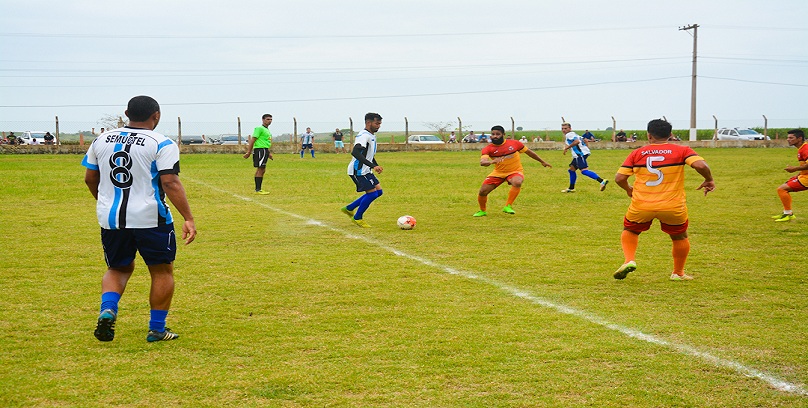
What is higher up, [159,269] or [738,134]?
[738,134]

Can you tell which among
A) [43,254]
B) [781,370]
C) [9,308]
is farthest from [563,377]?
[43,254]

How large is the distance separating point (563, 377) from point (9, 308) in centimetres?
462

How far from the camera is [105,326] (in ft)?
17.1

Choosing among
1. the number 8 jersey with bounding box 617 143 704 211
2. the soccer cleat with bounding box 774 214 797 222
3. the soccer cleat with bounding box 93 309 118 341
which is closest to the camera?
the soccer cleat with bounding box 93 309 118 341

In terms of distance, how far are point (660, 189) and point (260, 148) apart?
1257 cm

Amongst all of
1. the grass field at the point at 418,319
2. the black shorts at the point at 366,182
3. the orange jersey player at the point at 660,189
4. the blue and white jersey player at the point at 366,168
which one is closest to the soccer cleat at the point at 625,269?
the orange jersey player at the point at 660,189

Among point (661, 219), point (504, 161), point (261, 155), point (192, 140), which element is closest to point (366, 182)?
point (504, 161)

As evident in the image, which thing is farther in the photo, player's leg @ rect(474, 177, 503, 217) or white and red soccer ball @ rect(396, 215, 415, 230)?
player's leg @ rect(474, 177, 503, 217)

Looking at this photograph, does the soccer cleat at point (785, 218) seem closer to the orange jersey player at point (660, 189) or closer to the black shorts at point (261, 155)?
the orange jersey player at point (660, 189)

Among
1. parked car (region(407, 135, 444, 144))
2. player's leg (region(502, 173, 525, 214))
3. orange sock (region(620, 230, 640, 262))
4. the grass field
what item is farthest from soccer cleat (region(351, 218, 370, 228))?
parked car (region(407, 135, 444, 144))

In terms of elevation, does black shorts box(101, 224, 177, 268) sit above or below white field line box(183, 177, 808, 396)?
above

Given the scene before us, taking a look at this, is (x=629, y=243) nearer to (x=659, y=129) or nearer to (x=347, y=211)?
(x=659, y=129)

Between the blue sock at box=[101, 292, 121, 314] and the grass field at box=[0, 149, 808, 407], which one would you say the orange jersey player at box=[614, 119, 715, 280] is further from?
the blue sock at box=[101, 292, 121, 314]

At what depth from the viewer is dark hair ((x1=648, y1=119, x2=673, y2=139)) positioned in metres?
7.64
